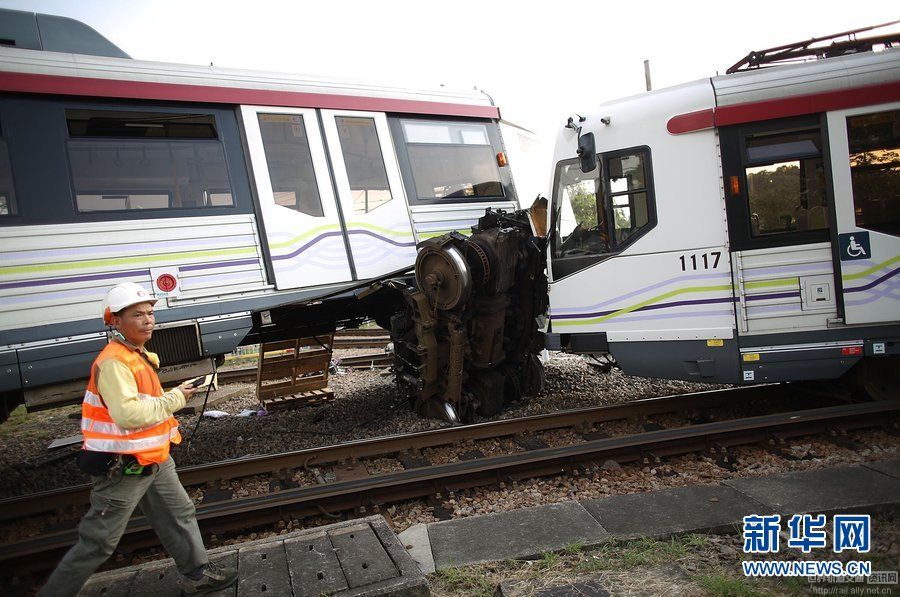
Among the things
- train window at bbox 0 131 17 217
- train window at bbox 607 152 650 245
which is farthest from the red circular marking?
train window at bbox 607 152 650 245

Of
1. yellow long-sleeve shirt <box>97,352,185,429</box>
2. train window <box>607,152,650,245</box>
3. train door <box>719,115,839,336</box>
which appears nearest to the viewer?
yellow long-sleeve shirt <box>97,352,185,429</box>

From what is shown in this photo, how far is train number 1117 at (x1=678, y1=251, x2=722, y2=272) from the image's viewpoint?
5.88m

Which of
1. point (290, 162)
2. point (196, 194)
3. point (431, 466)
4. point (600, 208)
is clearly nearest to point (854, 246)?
point (600, 208)

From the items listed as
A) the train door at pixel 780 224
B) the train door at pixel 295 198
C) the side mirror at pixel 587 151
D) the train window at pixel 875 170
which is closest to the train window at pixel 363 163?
the train door at pixel 295 198

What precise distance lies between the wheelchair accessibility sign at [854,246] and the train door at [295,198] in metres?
5.26

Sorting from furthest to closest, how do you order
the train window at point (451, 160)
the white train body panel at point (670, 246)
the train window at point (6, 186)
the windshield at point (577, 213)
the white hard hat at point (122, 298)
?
the train window at point (451, 160) → the windshield at point (577, 213) → the white train body panel at point (670, 246) → the train window at point (6, 186) → the white hard hat at point (122, 298)

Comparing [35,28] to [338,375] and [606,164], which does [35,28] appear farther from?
[338,375]

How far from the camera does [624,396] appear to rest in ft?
24.8

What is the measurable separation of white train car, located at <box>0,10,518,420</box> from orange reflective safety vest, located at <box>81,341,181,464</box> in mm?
2840

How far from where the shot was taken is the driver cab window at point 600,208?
6172 mm

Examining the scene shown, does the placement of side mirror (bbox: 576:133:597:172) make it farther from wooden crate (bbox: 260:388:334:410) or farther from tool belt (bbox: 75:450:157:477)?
tool belt (bbox: 75:450:157:477)

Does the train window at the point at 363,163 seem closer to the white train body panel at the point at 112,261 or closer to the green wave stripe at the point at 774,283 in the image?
the white train body panel at the point at 112,261

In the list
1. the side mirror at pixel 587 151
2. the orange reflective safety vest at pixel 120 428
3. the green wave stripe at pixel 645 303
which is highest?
the side mirror at pixel 587 151

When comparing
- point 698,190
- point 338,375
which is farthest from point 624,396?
point 338,375
